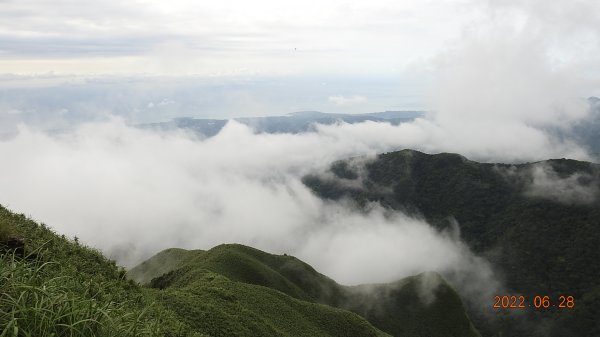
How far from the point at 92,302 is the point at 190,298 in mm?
40961

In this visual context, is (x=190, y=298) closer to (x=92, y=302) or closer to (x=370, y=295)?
(x=92, y=302)

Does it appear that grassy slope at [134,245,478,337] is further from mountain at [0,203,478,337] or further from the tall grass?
the tall grass

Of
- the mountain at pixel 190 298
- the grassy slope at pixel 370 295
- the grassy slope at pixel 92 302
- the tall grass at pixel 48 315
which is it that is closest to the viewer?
the tall grass at pixel 48 315

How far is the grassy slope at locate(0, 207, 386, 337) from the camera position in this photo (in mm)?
9562

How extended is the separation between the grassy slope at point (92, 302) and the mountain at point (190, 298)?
0.05 metres

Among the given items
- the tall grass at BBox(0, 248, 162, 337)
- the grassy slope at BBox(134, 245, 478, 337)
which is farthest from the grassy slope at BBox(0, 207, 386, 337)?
the grassy slope at BBox(134, 245, 478, 337)

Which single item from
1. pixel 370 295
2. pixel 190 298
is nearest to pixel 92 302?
pixel 190 298

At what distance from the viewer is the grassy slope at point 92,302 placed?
956 centimetres

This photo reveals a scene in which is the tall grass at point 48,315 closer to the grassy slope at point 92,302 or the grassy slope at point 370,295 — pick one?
the grassy slope at point 92,302

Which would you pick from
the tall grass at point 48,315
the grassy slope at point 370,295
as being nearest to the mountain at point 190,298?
the tall grass at point 48,315

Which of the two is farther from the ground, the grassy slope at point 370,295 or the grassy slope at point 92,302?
the grassy slope at point 92,302

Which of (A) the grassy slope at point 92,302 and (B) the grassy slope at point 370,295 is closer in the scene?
(A) the grassy slope at point 92,302

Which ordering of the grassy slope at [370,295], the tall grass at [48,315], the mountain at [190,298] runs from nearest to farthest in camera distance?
the tall grass at [48,315]
the mountain at [190,298]
the grassy slope at [370,295]

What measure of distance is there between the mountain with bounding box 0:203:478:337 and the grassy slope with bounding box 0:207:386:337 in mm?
46
